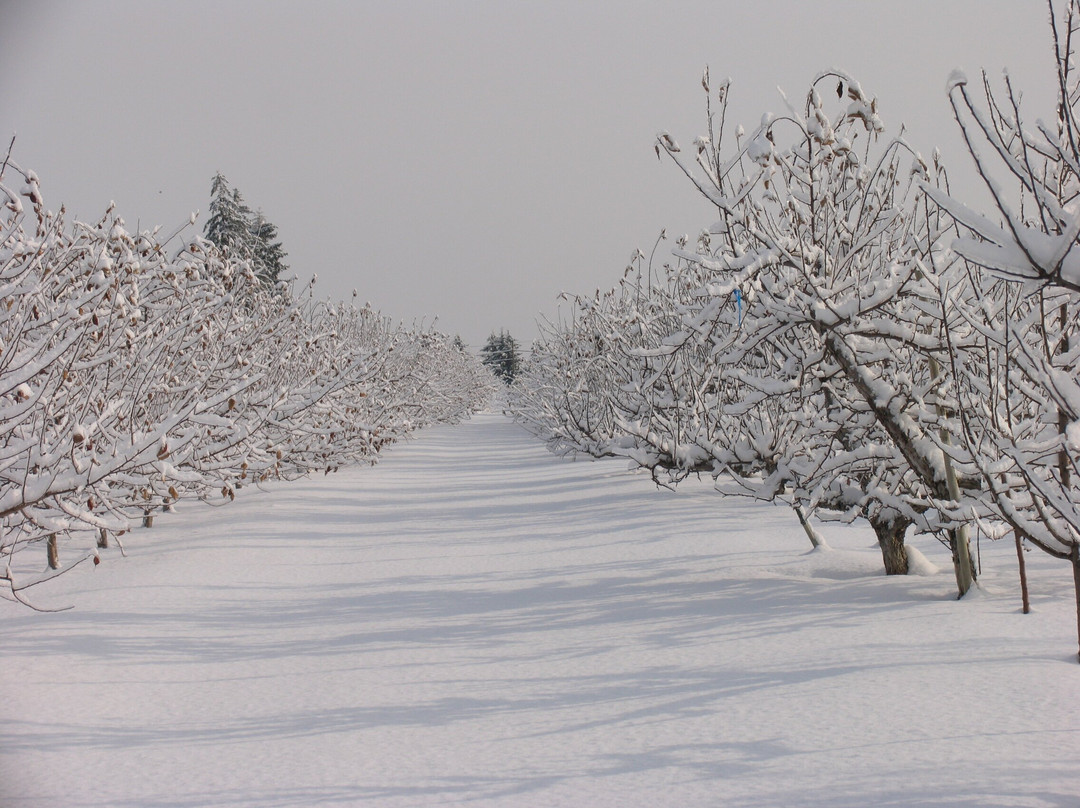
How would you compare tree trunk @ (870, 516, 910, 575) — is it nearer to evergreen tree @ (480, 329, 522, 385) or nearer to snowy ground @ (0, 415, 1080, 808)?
snowy ground @ (0, 415, 1080, 808)

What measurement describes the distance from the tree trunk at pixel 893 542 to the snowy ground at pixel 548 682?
0.24 m

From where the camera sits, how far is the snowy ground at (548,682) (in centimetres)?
407

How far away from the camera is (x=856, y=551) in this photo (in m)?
9.86

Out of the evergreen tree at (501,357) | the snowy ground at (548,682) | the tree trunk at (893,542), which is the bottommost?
the snowy ground at (548,682)

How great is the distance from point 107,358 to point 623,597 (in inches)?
186

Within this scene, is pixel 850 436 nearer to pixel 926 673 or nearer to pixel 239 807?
pixel 926 673

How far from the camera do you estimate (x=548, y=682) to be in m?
5.75

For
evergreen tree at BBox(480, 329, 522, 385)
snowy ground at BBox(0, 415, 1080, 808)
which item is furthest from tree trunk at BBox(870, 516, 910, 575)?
evergreen tree at BBox(480, 329, 522, 385)

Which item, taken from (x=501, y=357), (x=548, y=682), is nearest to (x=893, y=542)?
(x=548, y=682)

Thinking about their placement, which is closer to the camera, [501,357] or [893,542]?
[893,542]

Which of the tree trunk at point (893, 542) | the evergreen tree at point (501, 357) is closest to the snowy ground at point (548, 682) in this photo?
the tree trunk at point (893, 542)

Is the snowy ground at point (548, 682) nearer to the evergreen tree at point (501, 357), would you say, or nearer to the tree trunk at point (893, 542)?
the tree trunk at point (893, 542)

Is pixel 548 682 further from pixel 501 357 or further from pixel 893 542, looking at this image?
pixel 501 357

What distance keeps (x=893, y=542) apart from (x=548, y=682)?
3.93 m
